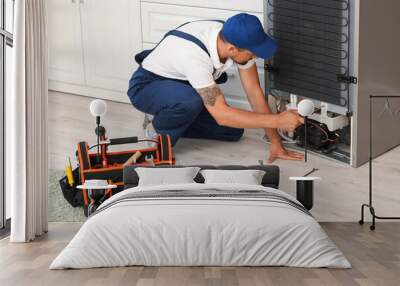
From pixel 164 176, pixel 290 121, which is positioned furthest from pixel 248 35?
pixel 164 176

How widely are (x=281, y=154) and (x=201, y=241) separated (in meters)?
1.65

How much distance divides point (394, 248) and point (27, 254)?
2127mm

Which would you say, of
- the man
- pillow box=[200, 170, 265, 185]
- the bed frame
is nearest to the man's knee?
the man

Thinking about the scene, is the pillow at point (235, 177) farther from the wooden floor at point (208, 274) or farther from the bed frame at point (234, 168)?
the wooden floor at point (208, 274)

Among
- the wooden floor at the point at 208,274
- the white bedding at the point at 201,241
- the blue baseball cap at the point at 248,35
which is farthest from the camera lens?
the blue baseball cap at the point at 248,35

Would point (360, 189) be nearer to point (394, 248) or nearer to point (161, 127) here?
point (394, 248)

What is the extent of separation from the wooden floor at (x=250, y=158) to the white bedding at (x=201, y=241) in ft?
4.55

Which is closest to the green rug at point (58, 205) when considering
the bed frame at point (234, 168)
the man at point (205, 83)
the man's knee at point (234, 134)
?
the bed frame at point (234, 168)

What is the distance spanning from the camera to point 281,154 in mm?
5855

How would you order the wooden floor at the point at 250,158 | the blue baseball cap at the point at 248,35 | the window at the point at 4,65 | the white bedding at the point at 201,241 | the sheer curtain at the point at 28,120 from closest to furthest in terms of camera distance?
the white bedding at the point at 201,241, the sheer curtain at the point at 28,120, the window at the point at 4,65, the blue baseball cap at the point at 248,35, the wooden floor at the point at 250,158

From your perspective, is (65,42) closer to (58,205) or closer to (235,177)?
(58,205)

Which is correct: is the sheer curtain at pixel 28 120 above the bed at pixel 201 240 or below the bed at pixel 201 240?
above

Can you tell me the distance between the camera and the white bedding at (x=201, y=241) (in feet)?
14.3

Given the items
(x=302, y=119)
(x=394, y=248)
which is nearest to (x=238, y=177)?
(x=302, y=119)
